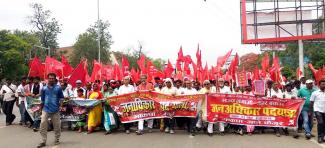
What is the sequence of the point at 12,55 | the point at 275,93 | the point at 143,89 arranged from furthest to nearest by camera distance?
1. the point at 12,55
2. the point at 143,89
3. the point at 275,93

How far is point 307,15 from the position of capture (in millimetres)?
21922

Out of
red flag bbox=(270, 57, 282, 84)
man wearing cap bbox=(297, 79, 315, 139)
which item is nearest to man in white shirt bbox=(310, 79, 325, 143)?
man wearing cap bbox=(297, 79, 315, 139)

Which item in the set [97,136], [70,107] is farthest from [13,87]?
[97,136]

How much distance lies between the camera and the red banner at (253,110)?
11586mm

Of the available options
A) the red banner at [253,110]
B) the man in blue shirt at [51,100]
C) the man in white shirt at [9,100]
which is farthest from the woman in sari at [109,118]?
the man in white shirt at [9,100]

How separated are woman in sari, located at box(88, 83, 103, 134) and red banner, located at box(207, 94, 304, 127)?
121 inches

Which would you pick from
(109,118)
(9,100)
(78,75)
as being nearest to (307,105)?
(109,118)

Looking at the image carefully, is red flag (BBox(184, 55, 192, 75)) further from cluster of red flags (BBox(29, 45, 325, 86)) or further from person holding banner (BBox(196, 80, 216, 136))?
person holding banner (BBox(196, 80, 216, 136))

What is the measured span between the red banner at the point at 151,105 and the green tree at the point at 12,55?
49846 millimetres

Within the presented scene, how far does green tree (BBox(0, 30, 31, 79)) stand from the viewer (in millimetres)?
58906

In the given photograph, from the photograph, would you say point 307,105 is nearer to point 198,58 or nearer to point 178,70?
point 198,58

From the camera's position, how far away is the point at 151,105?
12109 millimetres

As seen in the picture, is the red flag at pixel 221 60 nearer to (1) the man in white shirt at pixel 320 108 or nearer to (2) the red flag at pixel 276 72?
(2) the red flag at pixel 276 72

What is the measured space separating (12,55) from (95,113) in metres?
50.4
